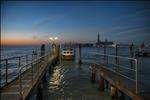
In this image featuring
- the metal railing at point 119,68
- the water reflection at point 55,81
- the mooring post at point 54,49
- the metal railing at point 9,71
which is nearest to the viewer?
the metal railing at point 119,68

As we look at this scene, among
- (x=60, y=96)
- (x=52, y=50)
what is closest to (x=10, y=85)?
(x=60, y=96)

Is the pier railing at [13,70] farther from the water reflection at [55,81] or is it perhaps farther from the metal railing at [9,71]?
the water reflection at [55,81]

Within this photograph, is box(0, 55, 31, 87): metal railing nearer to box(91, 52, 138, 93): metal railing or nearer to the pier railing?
the pier railing

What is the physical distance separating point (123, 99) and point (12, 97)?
6.04 metres

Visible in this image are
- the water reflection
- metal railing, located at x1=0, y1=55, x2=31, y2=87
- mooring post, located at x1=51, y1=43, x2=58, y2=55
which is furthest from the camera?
mooring post, located at x1=51, y1=43, x2=58, y2=55

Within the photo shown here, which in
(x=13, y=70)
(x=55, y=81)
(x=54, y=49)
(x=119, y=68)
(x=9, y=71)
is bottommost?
(x=9, y=71)

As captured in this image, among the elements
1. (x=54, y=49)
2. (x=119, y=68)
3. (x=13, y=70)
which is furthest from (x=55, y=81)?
(x=54, y=49)

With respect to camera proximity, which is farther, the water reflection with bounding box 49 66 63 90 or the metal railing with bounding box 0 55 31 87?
the water reflection with bounding box 49 66 63 90

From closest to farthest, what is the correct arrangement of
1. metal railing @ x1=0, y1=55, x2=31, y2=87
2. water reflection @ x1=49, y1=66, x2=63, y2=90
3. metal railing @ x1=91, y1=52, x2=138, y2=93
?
metal railing @ x1=91, y1=52, x2=138, y2=93 < metal railing @ x1=0, y1=55, x2=31, y2=87 < water reflection @ x1=49, y1=66, x2=63, y2=90

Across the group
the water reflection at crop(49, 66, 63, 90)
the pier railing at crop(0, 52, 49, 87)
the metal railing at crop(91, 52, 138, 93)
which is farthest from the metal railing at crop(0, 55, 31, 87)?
the metal railing at crop(91, 52, 138, 93)

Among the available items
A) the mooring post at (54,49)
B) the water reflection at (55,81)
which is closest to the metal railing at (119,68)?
the water reflection at (55,81)

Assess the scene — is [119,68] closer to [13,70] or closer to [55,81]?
[55,81]

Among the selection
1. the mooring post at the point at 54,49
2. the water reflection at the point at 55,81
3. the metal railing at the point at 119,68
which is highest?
the mooring post at the point at 54,49

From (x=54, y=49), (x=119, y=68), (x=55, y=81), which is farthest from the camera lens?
(x=54, y=49)
